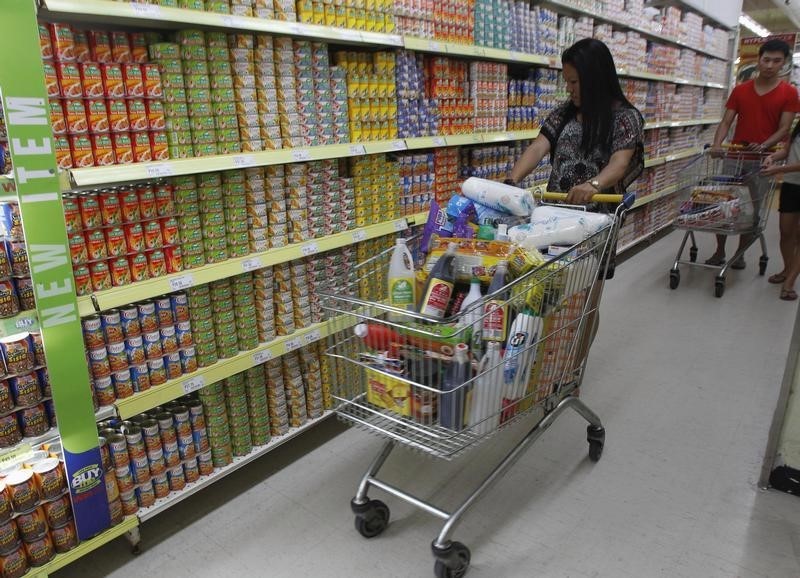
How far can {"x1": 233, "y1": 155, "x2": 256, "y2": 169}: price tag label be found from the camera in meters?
2.10

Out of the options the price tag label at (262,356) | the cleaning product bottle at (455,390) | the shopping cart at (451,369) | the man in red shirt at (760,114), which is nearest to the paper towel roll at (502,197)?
→ the shopping cart at (451,369)

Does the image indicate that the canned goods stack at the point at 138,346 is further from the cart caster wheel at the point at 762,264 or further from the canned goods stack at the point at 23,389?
the cart caster wheel at the point at 762,264

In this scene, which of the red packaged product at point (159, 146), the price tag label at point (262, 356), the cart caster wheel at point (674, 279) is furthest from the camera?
the cart caster wheel at point (674, 279)

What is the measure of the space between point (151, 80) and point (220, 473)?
148 centimetres

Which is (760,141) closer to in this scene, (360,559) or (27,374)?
(360,559)

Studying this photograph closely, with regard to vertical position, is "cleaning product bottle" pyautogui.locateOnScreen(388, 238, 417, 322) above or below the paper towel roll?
below

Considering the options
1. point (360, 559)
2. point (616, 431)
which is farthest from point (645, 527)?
point (360, 559)

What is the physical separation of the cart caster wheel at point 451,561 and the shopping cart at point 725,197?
3.75 metres

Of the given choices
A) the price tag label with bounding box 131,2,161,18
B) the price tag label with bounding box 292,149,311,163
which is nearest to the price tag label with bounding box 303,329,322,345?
A: the price tag label with bounding box 292,149,311,163

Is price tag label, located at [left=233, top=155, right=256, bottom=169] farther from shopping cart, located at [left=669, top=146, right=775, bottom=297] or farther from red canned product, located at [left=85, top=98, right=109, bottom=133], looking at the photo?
shopping cart, located at [left=669, top=146, right=775, bottom=297]

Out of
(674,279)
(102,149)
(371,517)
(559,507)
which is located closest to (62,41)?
(102,149)

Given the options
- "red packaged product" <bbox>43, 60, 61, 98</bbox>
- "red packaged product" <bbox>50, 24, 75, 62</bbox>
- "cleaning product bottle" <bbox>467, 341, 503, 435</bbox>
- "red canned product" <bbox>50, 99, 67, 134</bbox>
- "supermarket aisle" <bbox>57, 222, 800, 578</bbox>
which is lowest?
"supermarket aisle" <bbox>57, 222, 800, 578</bbox>

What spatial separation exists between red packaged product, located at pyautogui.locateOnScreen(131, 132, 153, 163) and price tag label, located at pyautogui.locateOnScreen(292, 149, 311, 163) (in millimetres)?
558

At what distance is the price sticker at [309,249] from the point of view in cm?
245
